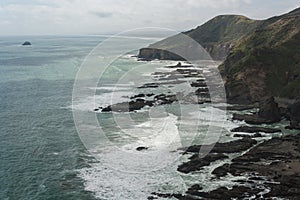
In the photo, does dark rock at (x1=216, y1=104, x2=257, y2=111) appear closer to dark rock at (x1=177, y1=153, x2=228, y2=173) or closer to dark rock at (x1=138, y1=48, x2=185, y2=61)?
dark rock at (x1=177, y1=153, x2=228, y2=173)

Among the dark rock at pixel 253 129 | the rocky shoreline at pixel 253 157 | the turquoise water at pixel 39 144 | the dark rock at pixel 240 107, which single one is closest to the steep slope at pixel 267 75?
the dark rock at pixel 240 107

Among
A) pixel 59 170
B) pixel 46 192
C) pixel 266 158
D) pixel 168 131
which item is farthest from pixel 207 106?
pixel 46 192

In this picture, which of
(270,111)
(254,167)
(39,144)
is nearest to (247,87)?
(270,111)

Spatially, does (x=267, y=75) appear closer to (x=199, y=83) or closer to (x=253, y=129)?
(x=199, y=83)

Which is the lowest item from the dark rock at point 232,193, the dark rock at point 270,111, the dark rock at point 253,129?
the dark rock at point 232,193

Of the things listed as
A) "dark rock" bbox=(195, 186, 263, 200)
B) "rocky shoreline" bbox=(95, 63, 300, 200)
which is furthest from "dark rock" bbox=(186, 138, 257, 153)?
"dark rock" bbox=(195, 186, 263, 200)

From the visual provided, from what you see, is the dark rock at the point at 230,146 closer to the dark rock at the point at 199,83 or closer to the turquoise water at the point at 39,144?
the turquoise water at the point at 39,144

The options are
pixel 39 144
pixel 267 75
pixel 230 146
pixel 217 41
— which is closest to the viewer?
pixel 230 146

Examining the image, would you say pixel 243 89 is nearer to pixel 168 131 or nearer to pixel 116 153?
pixel 168 131
